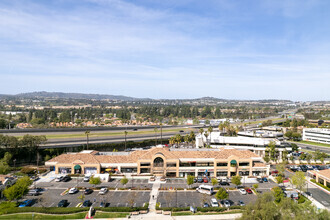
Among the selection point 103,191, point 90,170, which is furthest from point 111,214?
point 90,170

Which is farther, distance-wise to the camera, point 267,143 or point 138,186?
point 267,143

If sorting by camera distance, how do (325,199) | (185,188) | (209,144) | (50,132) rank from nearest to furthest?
A: (325,199) → (185,188) → (209,144) → (50,132)

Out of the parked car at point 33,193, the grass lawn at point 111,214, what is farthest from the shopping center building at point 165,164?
the grass lawn at point 111,214

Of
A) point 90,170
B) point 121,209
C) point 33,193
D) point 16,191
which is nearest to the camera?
point 121,209

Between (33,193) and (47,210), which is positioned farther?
(33,193)

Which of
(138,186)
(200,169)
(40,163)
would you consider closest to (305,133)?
(200,169)

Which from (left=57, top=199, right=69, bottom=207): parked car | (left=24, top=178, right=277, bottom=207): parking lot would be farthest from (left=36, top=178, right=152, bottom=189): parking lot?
(left=57, top=199, right=69, bottom=207): parked car

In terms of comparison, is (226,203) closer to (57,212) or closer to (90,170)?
(57,212)

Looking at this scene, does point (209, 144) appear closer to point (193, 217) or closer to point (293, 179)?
point (293, 179)
